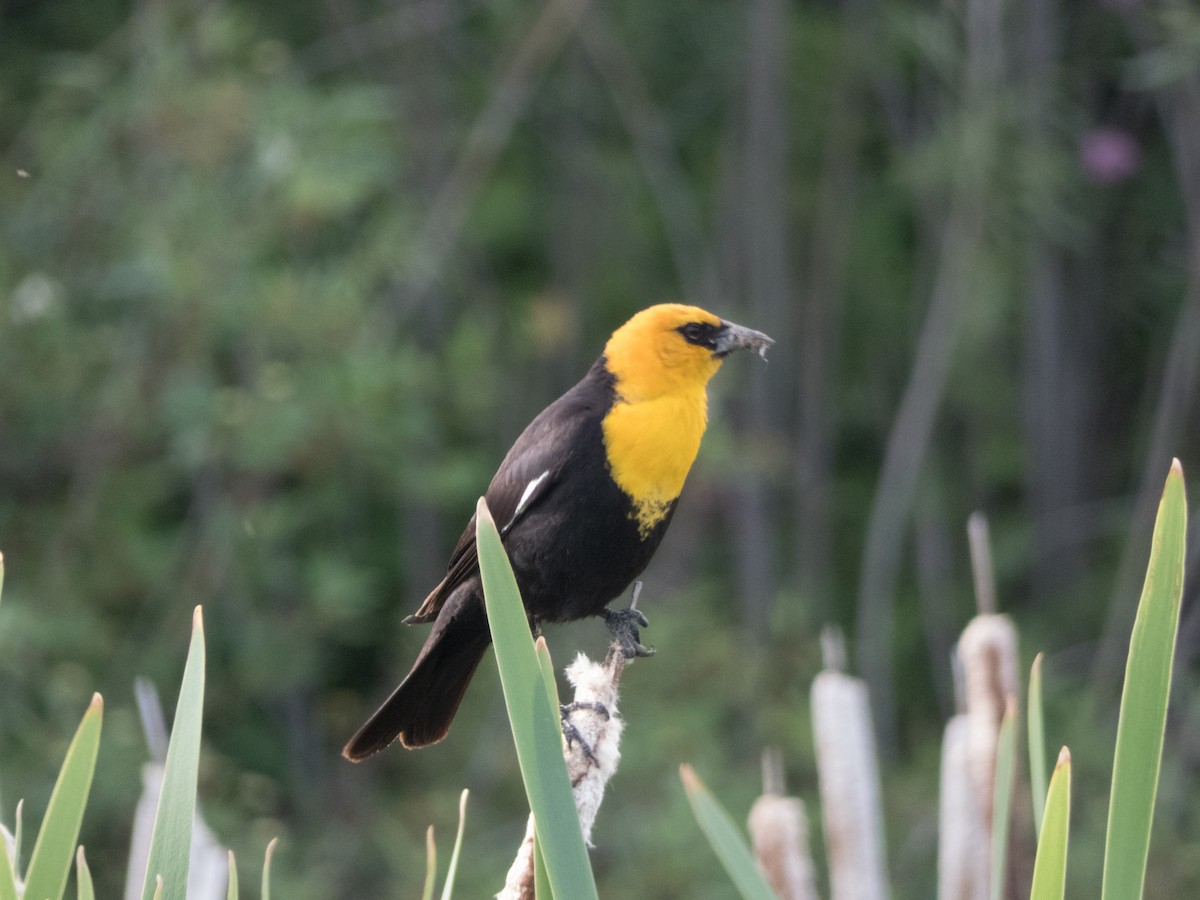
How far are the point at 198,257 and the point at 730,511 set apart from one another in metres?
2.22

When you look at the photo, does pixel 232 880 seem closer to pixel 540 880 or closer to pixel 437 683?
pixel 540 880

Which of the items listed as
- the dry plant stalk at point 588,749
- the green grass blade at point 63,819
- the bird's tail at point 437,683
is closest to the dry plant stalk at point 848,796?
the dry plant stalk at point 588,749

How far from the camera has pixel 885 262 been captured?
6.00 m

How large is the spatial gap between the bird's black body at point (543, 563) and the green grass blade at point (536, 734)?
95cm

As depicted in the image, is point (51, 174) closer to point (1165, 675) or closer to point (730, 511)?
point (730, 511)

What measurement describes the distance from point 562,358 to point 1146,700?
4594 millimetres

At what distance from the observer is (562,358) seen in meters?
5.56

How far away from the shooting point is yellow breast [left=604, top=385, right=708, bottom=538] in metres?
2.10

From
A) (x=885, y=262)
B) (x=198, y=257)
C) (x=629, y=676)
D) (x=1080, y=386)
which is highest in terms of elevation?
(x=198, y=257)

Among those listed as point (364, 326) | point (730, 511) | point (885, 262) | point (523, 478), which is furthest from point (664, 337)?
point (885, 262)

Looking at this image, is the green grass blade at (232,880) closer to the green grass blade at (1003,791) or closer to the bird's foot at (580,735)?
the bird's foot at (580,735)

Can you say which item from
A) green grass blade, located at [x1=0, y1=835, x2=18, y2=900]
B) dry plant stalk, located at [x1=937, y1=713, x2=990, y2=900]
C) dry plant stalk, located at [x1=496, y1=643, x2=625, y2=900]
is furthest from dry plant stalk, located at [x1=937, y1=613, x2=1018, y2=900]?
green grass blade, located at [x1=0, y1=835, x2=18, y2=900]

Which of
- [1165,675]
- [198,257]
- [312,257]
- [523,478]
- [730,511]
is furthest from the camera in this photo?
[730,511]

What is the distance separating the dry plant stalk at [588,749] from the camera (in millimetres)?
1219
